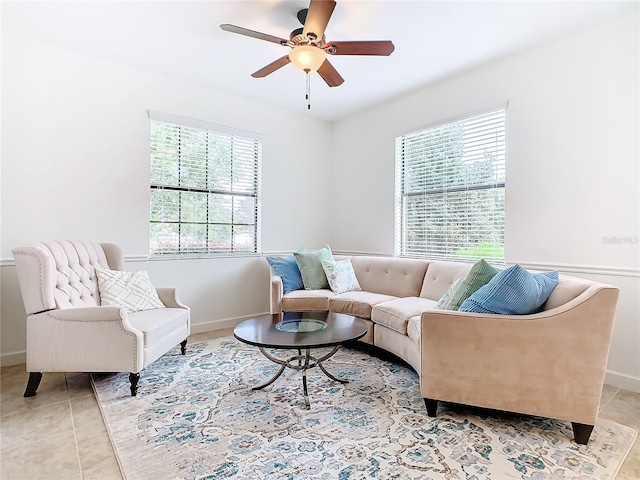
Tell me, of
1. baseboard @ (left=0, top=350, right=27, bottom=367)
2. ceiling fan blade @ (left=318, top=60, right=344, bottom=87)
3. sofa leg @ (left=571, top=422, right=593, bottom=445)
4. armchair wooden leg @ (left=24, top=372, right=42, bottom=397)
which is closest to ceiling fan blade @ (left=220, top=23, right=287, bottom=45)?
ceiling fan blade @ (left=318, top=60, right=344, bottom=87)

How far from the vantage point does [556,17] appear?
263 cm

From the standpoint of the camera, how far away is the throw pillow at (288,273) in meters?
3.80

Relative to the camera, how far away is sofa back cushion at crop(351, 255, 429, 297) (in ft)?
11.7

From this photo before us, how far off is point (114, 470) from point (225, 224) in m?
2.89

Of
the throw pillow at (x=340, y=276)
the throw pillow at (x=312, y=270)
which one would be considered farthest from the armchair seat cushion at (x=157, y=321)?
the throw pillow at (x=340, y=276)

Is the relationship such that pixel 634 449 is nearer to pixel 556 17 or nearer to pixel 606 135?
pixel 606 135

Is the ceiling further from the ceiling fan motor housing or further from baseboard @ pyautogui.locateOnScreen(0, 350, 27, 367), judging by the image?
baseboard @ pyautogui.locateOnScreen(0, 350, 27, 367)

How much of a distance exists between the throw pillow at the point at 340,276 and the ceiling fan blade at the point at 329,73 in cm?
182

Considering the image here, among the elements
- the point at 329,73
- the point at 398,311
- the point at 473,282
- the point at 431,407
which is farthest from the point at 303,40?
the point at 431,407

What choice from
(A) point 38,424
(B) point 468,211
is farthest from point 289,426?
(B) point 468,211

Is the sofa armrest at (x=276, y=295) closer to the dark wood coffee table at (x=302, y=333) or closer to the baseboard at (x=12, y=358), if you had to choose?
the dark wood coffee table at (x=302, y=333)

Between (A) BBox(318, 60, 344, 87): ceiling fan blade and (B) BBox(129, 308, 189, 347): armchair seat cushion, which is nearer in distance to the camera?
(B) BBox(129, 308, 189, 347): armchair seat cushion

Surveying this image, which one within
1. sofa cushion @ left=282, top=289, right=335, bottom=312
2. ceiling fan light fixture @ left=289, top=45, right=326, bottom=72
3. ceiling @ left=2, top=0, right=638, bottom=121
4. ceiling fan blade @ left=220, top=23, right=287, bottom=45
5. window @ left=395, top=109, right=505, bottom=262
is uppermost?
ceiling @ left=2, top=0, right=638, bottom=121

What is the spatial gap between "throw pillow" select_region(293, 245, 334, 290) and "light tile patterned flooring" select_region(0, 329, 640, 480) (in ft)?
6.97
